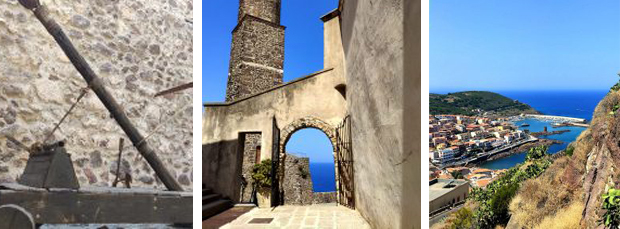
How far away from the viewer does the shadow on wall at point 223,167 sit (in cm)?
708

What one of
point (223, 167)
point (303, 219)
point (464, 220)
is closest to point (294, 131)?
point (223, 167)

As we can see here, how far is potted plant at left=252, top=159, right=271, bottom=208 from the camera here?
6.74 metres

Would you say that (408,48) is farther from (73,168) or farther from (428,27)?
(73,168)

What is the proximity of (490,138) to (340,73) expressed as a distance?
102ft

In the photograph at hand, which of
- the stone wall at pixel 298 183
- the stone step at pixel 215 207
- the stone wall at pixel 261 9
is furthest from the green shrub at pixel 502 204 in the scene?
the stone wall at pixel 261 9

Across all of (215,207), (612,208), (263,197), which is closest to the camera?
(612,208)

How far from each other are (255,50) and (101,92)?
38.5 ft

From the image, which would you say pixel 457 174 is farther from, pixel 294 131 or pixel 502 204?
pixel 294 131

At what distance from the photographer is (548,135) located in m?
25.9

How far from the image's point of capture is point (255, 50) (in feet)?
46.7

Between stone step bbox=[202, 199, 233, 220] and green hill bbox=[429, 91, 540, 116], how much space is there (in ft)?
108

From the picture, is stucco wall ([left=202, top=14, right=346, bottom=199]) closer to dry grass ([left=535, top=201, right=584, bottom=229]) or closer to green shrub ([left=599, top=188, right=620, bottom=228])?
green shrub ([left=599, top=188, right=620, bottom=228])

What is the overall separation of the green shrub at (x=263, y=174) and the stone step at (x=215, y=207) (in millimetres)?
771

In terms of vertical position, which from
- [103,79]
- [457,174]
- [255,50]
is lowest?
[457,174]
